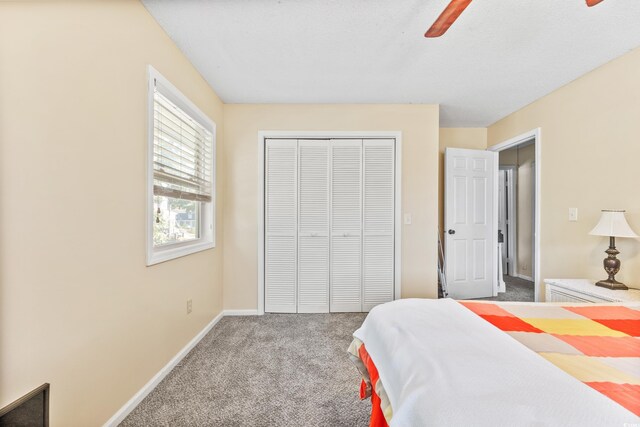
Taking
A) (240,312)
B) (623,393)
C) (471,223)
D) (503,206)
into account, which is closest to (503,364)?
(623,393)

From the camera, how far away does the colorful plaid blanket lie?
733 millimetres

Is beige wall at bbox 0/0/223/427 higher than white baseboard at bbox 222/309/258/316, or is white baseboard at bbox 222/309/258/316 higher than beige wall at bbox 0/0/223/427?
beige wall at bbox 0/0/223/427

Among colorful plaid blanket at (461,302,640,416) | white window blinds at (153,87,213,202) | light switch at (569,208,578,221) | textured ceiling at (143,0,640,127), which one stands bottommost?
colorful plaid blanket at (461,302,640,416)

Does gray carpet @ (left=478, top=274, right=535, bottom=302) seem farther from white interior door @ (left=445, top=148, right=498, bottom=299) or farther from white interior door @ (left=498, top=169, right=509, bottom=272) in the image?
white interior door @ (left=498, top=169, right=509, bottom=272)

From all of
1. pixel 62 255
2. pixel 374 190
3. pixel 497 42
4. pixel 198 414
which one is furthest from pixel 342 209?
pixel 62 255

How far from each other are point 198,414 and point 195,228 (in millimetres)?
1580

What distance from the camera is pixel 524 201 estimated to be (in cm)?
449

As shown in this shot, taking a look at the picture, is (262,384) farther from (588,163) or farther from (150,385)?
(588,163)

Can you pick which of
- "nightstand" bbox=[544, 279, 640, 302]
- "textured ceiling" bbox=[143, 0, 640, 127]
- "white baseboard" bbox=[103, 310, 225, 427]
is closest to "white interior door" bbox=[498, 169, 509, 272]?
"textured ceiling" bbox=[143, 0, 640, 127]

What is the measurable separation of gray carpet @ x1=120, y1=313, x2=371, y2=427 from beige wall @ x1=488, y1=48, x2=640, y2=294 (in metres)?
2.27

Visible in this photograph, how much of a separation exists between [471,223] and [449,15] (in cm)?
285

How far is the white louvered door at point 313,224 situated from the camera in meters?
3.00

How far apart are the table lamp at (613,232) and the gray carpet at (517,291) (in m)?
1.61

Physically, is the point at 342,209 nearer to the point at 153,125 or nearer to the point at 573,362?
the point at 153,125
